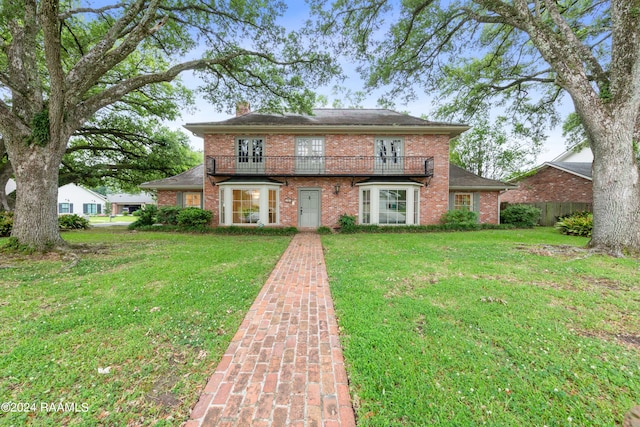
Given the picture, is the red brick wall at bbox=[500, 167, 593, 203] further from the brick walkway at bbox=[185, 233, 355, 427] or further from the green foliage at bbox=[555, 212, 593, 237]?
the brick walkway at bbox=[185, 233, 355, 427]

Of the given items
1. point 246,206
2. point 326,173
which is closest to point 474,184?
point 326,173

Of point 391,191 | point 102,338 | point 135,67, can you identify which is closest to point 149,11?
point 102,338

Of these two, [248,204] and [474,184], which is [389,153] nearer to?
[474,184]

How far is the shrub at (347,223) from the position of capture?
1234 cm

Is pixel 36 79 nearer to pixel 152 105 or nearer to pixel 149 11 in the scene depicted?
pixel 149 11

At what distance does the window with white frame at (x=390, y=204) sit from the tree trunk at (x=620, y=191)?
674 centimetres

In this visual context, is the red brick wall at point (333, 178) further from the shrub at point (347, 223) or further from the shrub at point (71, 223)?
the shrub at point (71, 223)

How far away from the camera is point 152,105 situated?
14.1 metres

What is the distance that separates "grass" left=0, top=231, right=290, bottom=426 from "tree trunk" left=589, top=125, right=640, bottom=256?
9.69 meters

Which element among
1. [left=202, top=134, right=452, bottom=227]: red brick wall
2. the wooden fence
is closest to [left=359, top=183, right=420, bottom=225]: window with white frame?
[left=202, top=134, right=452, bottom=227]: red brick wall

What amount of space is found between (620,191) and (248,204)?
1391cm

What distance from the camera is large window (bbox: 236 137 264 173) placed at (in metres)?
13.0

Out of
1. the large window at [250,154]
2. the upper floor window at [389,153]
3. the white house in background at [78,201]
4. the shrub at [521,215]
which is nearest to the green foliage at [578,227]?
the shrub at [521,215]

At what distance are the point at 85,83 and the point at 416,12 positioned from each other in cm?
1152
